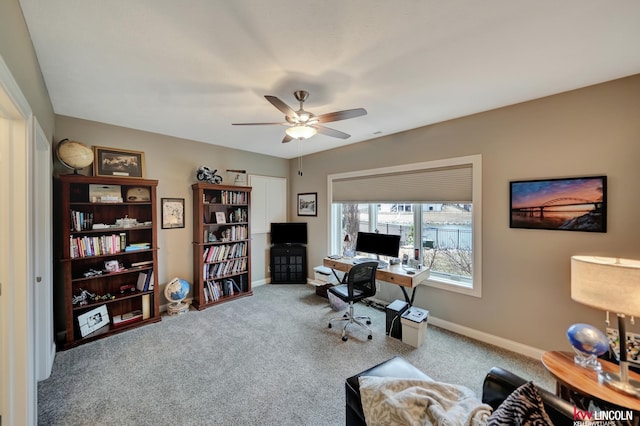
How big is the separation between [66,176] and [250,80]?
2284 mm

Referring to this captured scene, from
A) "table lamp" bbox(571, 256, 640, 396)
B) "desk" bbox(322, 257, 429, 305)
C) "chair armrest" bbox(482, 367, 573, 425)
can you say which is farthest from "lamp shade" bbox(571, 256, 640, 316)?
"desk" bbox(322, 257, 429, 305)

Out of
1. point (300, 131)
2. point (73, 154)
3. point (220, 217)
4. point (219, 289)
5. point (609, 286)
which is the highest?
point (300, 131)

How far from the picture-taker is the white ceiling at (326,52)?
135 centimetres

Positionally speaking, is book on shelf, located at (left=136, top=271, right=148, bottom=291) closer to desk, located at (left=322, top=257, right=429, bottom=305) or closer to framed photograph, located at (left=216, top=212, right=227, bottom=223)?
framed photograph, located at (left=216, top=212, right=227, bottom=223)

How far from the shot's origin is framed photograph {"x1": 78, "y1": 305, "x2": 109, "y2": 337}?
9.00 feet

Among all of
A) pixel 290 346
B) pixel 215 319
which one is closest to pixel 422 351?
pixel 290 346

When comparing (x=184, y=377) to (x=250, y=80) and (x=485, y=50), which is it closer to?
(x=250, y=80)

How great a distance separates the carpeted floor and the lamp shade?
48.4 inches

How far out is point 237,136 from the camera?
3.62 m

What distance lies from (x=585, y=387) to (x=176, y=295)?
4018 millimetres

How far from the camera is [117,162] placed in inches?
123

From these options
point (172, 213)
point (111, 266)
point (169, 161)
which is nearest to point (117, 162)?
point (169, 161)

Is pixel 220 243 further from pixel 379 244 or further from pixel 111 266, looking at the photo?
pixel 379 244

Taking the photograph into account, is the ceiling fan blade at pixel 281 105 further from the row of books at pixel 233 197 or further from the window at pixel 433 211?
the row of books at pixel 233 197
